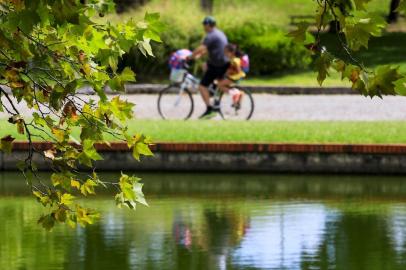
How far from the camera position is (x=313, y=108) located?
2808 centimetres

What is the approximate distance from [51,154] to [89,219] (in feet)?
1.32

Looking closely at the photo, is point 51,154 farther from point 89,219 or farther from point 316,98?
point 316,98

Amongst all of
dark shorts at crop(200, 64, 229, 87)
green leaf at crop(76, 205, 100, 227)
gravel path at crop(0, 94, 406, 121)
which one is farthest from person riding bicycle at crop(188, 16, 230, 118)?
green leaf at crop(76, 205, 100, 227)

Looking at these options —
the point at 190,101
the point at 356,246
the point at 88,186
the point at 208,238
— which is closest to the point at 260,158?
the point at 208,238

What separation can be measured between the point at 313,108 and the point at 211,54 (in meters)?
4.39

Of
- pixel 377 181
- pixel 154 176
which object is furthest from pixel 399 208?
pixel 154 176

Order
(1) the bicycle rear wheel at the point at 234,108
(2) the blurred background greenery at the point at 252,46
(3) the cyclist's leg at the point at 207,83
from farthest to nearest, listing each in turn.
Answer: (2) the blurred background greenery at the point at 252,46
(1) the bicycle rear wheel at the point at 234,108
(3) the cyclist's leg at the point at 207,83

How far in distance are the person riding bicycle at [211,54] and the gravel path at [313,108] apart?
1.62 m

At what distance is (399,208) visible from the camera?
15219 mm

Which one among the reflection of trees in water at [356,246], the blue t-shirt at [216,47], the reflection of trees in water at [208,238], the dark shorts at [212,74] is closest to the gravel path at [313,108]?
the dark shorts at [212,74]

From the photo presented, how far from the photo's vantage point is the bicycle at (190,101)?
24.7 meters

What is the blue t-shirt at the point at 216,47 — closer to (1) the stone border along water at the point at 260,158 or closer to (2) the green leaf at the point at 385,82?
(1) the stone border along water at the point at 260,158

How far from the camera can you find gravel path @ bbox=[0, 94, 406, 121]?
26.0 m

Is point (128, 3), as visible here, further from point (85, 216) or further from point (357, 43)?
point (357, 43)
